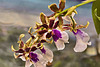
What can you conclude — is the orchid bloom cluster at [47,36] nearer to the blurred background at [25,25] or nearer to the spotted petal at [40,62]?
the spotted petal at [40,62]

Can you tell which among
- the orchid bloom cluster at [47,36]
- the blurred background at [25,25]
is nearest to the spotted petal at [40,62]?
the orchid bloom cluster at [47,36]

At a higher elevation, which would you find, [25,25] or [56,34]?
[56,34]

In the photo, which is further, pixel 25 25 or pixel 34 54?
pixel 25 25

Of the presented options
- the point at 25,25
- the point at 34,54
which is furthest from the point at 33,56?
the point at 25,25

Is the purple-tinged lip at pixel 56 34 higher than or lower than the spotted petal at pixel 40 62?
higher

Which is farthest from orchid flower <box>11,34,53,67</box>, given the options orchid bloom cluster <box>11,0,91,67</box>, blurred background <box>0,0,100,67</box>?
blurred background <box>0,0,100,67</box>

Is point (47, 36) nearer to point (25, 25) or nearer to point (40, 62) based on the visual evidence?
point (40, 62)

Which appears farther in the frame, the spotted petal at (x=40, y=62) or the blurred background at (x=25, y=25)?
the blurred background at (x=25, y=25)

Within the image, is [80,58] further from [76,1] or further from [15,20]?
[15,20]

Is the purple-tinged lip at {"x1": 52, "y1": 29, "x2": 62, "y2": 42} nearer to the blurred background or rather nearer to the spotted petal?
the spotted petal
